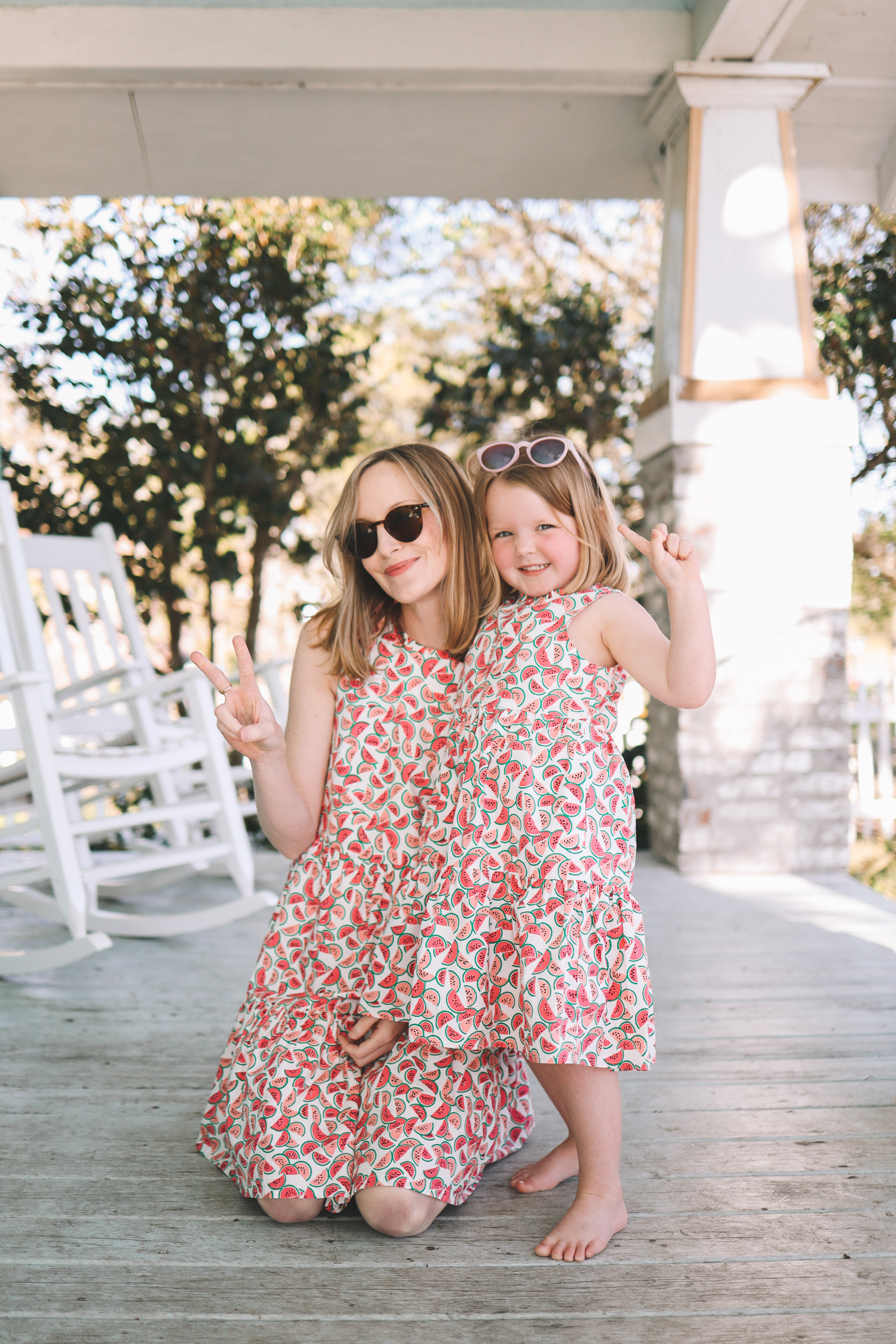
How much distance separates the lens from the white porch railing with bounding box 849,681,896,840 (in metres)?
4.93

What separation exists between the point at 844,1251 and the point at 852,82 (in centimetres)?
352

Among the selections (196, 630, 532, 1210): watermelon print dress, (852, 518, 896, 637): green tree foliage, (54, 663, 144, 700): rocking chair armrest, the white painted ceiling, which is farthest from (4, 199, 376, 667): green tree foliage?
(196, 630, 532, 1210): watermelon print dress

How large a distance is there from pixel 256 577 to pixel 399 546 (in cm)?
347

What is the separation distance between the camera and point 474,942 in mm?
1305

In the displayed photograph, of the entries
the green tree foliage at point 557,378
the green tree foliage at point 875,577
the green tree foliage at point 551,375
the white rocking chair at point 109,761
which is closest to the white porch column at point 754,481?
the green tree foliage at point 557,378

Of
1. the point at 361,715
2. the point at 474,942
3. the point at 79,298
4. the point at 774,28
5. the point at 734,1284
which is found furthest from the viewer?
the point at 79,298

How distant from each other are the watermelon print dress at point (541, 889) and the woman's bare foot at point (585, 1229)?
17 cm

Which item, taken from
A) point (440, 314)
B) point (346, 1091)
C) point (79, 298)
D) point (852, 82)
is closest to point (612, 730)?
point (346, 1091)

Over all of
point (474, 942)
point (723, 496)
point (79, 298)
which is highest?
point (79, 298)

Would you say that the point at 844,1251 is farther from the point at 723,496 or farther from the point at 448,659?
the point at 723,496

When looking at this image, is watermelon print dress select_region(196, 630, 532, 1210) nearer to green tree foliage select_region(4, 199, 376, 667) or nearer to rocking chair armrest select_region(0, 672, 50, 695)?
rocking chair armrest select_region(0, 672, 50, 695)

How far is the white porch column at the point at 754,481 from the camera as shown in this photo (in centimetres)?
323

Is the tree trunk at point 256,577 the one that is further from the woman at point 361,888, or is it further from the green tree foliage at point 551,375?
the woman at point 361,888

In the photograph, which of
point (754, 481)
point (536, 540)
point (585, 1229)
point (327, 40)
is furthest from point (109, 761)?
point (327, 40)
